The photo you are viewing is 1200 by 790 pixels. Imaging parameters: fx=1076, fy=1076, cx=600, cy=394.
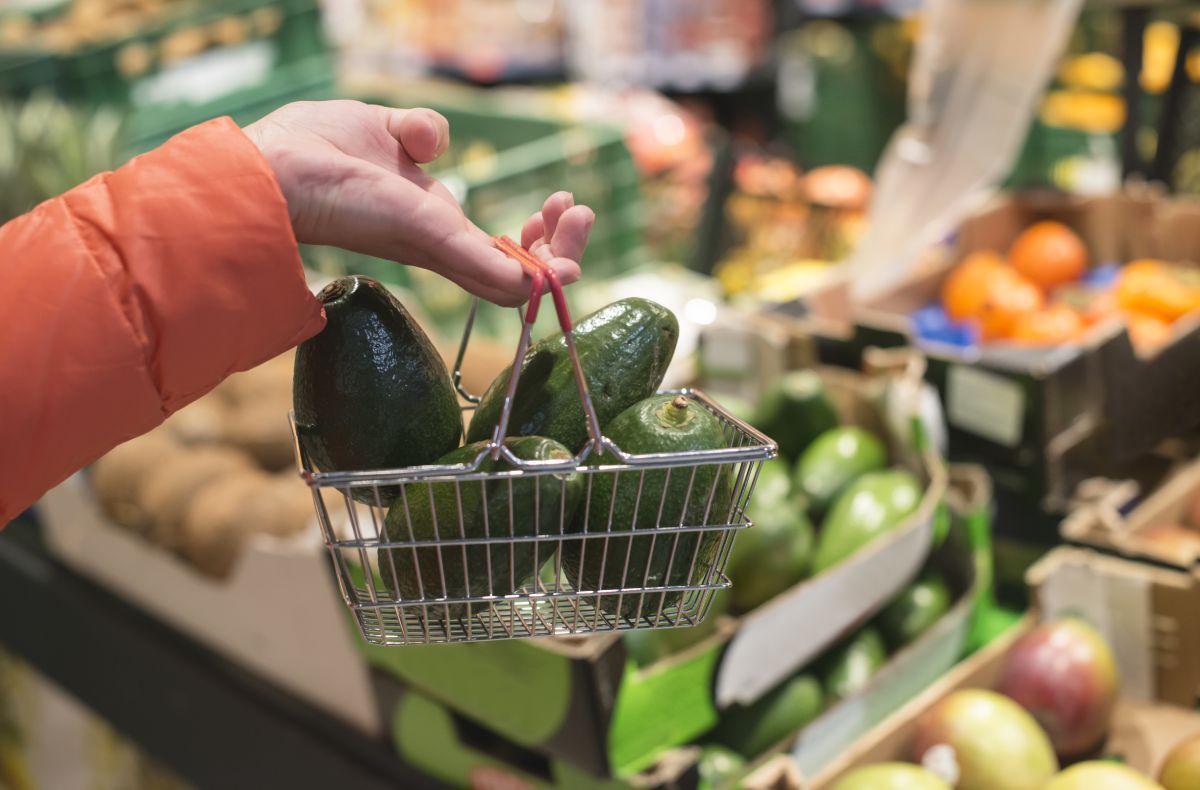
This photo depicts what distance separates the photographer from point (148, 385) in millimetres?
625

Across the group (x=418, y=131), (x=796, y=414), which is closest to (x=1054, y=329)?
(x=796, y=414)

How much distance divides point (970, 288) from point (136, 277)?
5.16 feet

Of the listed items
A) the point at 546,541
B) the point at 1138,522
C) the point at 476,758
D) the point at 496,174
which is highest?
the point at 546,541

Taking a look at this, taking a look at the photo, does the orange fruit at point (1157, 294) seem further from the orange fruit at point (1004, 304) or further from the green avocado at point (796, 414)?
the green avocado at point (796, 414)

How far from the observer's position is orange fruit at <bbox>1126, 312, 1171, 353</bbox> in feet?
5.13

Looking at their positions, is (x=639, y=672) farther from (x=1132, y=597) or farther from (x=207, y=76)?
(x=207, y=76)

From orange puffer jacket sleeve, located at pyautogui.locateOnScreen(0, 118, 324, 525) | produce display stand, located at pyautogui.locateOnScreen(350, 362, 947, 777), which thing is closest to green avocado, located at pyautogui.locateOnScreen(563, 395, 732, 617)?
orange puffer jacket sleeve, located at pyautogui.locateOnScreen(0, 118, 324, 525)

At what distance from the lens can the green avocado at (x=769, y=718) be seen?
1206 mm

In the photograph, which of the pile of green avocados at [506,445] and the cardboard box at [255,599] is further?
the cardboard box at [255,599]

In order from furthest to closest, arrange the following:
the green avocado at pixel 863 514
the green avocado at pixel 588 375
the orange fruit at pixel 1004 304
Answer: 1. the orange fruit at pixel 1004 304
2. the green avocado at pixel 863 514
3. the green avocado at pixel 588 375

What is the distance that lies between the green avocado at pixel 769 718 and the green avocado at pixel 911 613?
149mm

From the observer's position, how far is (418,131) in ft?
2.16

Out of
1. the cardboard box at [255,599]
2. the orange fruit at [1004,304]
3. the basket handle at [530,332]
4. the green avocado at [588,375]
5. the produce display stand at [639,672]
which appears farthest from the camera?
the orange fruit at [1004,304]

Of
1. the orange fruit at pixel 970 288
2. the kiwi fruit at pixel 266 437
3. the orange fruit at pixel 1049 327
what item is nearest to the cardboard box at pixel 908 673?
the orange fruit at pixel 1049 327
